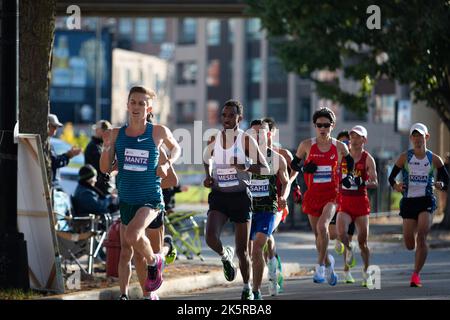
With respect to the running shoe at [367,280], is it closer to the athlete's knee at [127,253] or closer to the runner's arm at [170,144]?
the runner's arm at [170,144]

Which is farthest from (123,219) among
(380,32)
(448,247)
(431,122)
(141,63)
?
(141,63)

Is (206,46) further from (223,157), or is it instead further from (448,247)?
(223,157)

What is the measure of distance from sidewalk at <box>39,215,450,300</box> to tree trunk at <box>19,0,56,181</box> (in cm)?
210

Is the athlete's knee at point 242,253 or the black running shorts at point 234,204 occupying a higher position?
the black running shorts at point 234,204

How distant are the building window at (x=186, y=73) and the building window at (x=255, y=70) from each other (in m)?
9.08

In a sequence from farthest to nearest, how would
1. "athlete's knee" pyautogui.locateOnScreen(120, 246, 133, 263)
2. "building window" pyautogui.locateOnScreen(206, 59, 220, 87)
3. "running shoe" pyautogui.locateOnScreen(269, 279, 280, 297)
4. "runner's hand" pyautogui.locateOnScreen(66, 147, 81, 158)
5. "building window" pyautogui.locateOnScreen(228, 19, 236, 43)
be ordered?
"building window" pyautogui.locateOnScreen(206, 59, 220, 87), "building window" pyautogui.locateOnScreen(228, 19, 236, 43), "runner's hand" pyautogui.locateOnScreen(66, 147, 81, 158), "running shoe" pyautogui.locateOnScreen(269, 279, 280, 297), "athlete's knee" pyautogui.locateOnScreen(120, 246, 133, 263)

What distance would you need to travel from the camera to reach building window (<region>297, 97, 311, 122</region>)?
3489 inches

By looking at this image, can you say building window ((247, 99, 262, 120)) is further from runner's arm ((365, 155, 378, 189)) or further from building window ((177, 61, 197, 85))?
runner's arm ((365, 155, 378, 189))

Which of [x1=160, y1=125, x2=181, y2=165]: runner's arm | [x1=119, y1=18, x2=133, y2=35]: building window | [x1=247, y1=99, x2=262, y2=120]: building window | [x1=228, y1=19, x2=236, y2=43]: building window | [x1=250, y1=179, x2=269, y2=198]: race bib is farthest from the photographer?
[x1=119, y1=18, x2=133, y2=35]: building window

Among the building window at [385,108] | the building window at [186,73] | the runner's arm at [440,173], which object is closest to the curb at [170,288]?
the runner's arm at [440,173]

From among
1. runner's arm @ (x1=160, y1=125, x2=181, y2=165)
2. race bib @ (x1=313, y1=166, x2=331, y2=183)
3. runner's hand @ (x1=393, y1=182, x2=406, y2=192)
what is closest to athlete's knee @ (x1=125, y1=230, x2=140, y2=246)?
runner's arm @ (x1=160, y1=125, x2=181, y2=165)

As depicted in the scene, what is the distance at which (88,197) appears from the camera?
1709cm

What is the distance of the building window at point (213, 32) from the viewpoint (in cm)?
9438

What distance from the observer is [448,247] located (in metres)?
22.8
